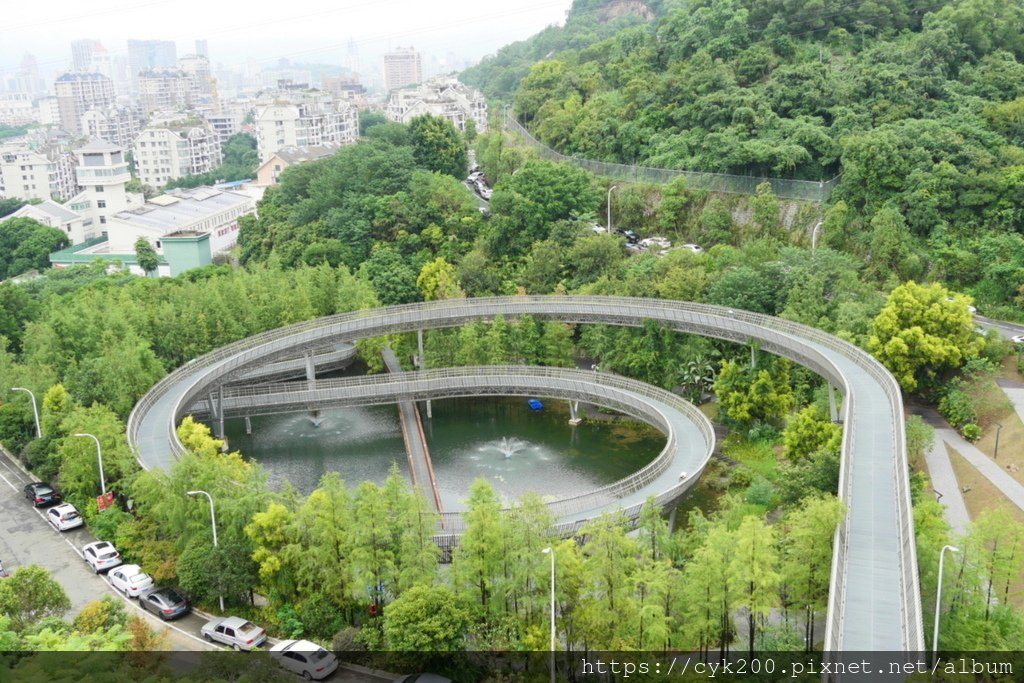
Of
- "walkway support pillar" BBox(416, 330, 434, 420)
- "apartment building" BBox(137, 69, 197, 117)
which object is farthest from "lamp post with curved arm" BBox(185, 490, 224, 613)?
"apartment building" BBox(137, 69, 197, 117)

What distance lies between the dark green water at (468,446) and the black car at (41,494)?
7.39m

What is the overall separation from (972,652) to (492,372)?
74.0ft

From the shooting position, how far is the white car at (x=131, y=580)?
25.8m

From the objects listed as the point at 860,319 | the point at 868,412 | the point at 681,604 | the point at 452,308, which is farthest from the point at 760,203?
the point at 681,604

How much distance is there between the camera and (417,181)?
2218 inches

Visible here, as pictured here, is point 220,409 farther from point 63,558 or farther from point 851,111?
point 851,111

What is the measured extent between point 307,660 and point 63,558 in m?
10.5

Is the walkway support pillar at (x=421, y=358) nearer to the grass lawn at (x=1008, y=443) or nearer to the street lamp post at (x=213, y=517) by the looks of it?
the street lamp post at (x=213, y=517)

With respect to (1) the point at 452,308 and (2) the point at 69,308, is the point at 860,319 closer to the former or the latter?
(1) the point at 452,308

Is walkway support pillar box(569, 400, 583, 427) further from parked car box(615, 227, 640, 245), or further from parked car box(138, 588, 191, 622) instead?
parked car box(138, 588, 191, 622)

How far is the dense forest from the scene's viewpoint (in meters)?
42.3

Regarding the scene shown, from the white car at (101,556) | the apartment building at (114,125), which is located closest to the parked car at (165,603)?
the white car at (101,556)

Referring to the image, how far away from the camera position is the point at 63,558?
2798cm

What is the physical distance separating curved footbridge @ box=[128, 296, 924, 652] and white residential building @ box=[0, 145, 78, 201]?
7588cm
